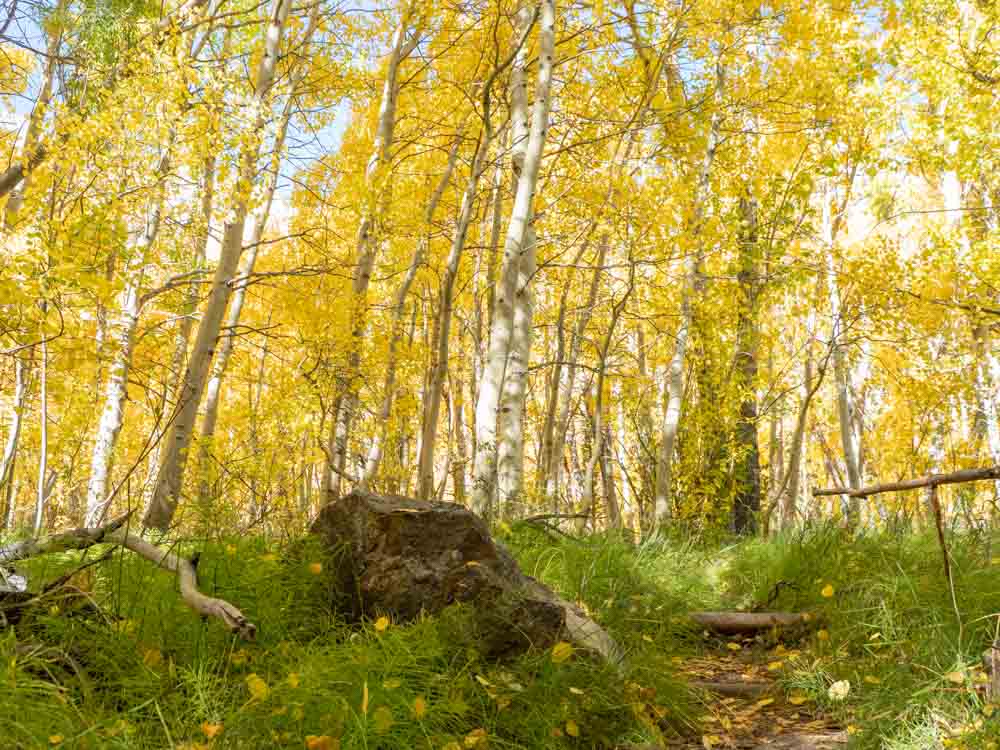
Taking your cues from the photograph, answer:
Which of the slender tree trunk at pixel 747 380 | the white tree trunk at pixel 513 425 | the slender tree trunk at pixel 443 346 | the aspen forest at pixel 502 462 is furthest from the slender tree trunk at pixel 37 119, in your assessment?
the slender tree trunk at pixel 747 380

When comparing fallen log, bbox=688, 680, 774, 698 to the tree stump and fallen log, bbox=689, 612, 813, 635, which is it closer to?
the tree stump

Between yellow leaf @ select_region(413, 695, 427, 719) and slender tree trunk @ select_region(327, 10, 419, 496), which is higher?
slender tree trunk @ select_region(327, 10, 419, 496)

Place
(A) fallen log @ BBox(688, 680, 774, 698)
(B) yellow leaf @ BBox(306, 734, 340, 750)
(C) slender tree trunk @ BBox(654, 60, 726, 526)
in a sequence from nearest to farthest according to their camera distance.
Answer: (B) yellow leaf @ BBox(306, 734, 340, 750)
(A) fallen log @ BBox(688, 680, 774, 698)
(C) slender tree trunk @ BBox(654, 60, 726, 526)

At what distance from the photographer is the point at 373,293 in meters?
14.9

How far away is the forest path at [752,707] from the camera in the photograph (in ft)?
8.45

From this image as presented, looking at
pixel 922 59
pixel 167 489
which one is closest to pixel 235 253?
pixel 167 489

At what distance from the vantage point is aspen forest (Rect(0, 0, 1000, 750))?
229 cm

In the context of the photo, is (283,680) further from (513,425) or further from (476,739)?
(513,425)

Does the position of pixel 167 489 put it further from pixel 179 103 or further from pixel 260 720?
pixel 260 720

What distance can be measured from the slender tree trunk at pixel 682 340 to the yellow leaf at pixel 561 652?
4022 mm

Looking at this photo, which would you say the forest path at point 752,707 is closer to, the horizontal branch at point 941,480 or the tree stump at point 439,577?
the tree stump at point 439,577

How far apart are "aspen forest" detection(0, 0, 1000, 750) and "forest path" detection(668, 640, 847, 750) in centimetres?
3

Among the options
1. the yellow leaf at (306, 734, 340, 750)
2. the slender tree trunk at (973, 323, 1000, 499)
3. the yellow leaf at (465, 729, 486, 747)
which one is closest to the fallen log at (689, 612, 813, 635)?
the yellow leaf at (465, 729, 486, 747)

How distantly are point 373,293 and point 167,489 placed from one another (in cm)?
935
